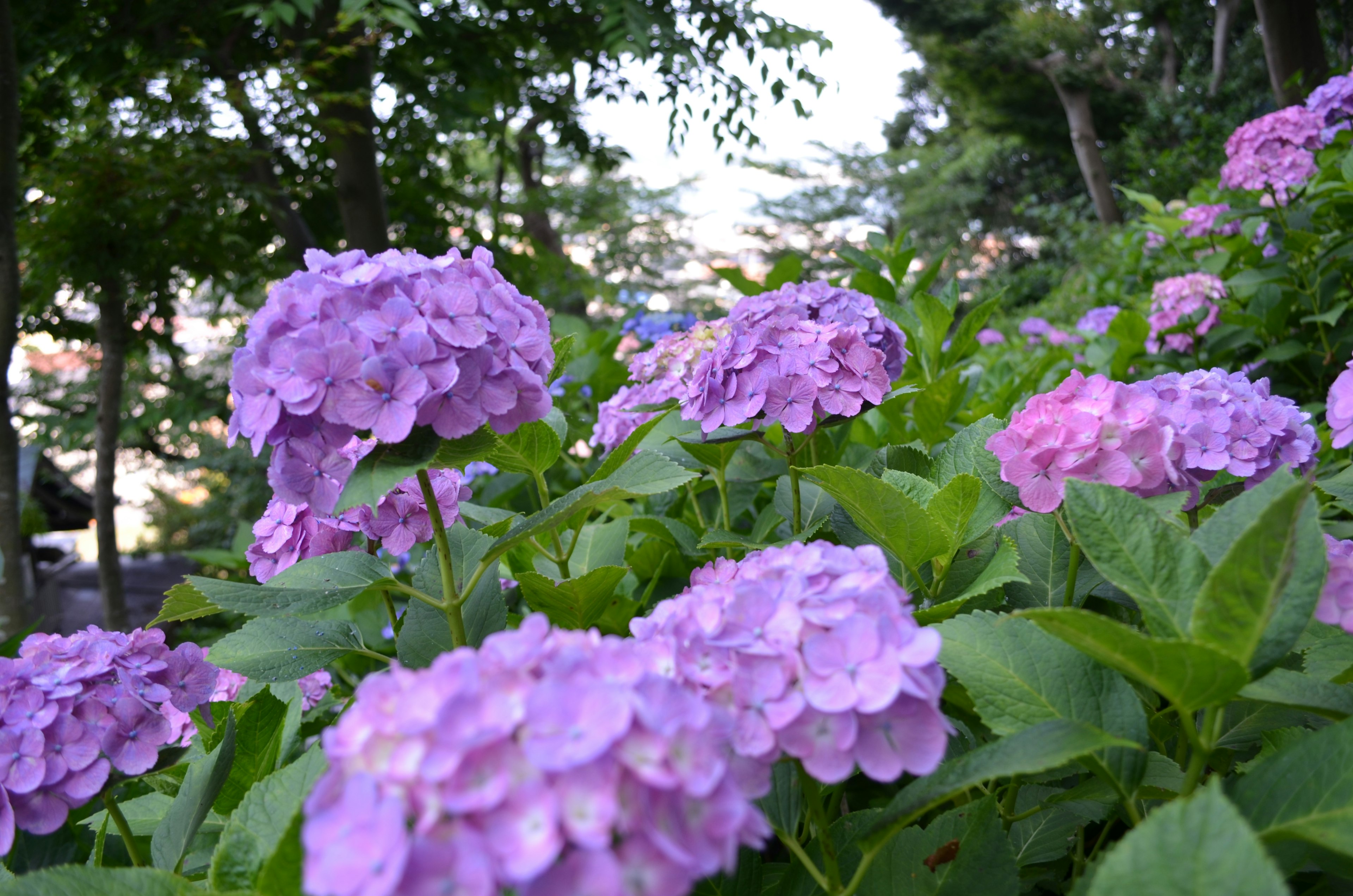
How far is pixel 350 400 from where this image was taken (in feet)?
2.89

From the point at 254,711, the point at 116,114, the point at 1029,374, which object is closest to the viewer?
the point at 254,711

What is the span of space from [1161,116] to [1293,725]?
18.4m

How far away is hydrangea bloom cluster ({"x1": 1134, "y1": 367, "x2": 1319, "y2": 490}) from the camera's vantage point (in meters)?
1.08

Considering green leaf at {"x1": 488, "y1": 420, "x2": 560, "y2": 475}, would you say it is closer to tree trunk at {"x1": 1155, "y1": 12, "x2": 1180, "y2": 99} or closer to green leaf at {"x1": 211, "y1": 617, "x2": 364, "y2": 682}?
green leaf at {"x1": 211, "y1": 617, "x2": 364, "y2": 682}

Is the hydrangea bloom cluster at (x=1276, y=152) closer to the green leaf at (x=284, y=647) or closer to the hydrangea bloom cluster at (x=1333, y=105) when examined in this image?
the hydrangea bloom cluster at (x=1333, y=105)

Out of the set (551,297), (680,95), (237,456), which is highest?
(680,95)

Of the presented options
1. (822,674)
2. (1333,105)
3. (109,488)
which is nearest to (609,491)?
(822,674)

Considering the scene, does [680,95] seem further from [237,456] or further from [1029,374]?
[237,456]

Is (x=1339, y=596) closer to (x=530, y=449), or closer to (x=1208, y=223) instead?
(x=530, y=449)

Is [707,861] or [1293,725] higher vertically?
[707,861]

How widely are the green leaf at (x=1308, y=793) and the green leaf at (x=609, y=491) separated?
0.60 metres

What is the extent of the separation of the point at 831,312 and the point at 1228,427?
25.2 inches

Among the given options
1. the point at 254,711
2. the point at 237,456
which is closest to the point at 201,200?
the point at 237,456

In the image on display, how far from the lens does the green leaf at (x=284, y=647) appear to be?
1.12 meters
